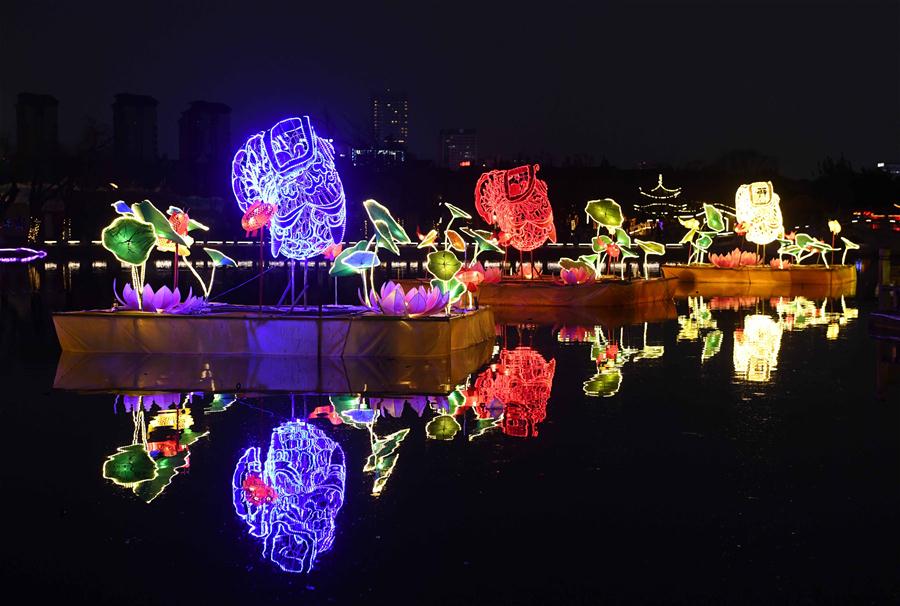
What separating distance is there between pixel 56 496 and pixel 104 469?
738 millimetres

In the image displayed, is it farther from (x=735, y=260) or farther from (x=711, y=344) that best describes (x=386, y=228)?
(x=735, y=260)

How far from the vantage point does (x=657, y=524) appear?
261 inches

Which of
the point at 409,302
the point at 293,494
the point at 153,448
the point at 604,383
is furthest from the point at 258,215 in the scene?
the point at 293,494

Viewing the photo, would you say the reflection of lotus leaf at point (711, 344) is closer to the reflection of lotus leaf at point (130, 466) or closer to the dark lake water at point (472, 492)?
the dark lake water at point (472, 492)

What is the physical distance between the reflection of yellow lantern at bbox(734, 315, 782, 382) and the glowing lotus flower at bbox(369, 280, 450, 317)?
12.1 feet

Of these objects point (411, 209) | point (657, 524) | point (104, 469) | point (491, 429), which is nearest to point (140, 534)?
point (104, 469)

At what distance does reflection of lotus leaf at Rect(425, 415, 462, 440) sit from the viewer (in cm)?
909

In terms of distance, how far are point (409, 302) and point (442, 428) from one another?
4.84m

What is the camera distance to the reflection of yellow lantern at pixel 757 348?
1302 cm

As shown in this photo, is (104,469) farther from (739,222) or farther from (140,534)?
(739,222)

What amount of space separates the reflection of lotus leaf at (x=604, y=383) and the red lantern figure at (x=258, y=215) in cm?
434

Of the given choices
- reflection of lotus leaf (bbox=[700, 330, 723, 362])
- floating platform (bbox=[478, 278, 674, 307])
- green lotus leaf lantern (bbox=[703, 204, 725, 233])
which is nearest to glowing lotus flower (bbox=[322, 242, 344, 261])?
reflection of lotus leaf (bbox=[700, 330, 723, 362])

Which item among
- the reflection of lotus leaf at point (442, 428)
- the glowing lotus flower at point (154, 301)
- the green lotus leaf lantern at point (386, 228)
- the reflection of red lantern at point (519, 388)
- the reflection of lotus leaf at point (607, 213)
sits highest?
the reflection of lotus leaf at point (607, 213)

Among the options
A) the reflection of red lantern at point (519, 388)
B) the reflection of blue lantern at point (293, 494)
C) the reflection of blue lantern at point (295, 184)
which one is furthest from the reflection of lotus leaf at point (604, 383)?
the reflection of blue lantern at point (295, 184)
